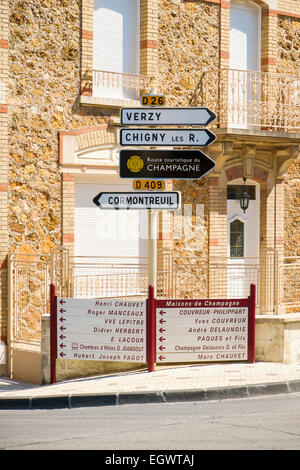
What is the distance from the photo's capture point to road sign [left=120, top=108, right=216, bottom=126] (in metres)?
12.4

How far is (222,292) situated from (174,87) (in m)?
4.86

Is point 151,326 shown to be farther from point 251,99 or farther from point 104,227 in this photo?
point 251,99

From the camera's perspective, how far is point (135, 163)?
12633mm

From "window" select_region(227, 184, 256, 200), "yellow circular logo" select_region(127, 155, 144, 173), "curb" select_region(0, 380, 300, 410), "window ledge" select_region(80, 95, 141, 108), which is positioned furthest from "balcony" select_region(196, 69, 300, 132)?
"curb" select_region(0, 380, 300, 410)

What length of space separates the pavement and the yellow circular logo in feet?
10.4

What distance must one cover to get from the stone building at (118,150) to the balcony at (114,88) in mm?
25

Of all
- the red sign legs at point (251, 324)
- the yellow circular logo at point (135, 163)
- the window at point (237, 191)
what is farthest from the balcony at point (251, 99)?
the red sign legs at point (251, 324)

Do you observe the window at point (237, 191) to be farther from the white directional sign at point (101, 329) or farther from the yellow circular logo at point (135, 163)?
the white directional sign at point (101, 329)

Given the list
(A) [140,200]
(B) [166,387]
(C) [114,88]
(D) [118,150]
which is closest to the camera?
(B) [166,387]

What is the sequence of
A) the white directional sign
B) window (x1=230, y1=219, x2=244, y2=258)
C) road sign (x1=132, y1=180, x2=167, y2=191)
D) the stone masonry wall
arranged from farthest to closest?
window (x1=230, y1=219, x2=244, y2=258), the stone masonry wall, the white directional sign, road sign (x1=132, y1=180, x2=167, y2=191)

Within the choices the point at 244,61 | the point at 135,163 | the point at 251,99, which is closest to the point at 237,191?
the point at 251,99

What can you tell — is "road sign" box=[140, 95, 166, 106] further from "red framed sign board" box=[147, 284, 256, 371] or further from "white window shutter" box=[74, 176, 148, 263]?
"white window shutter" box=[74, 176, 148, 263]

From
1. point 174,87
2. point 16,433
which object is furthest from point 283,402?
point 174,87

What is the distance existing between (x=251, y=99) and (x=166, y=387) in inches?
355
